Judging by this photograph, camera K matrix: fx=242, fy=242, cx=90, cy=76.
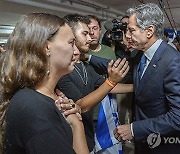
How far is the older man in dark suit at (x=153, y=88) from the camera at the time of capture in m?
1.44

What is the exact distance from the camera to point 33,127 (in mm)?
701

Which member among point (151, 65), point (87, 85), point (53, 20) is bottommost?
point (87, 85)

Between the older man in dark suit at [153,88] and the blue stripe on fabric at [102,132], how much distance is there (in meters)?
0.44

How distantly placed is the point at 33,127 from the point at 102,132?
1.49m

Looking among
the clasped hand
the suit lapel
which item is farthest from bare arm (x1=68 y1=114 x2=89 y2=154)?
the suit lapel

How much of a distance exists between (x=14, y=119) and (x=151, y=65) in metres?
1.01

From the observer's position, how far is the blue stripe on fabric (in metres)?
2.10

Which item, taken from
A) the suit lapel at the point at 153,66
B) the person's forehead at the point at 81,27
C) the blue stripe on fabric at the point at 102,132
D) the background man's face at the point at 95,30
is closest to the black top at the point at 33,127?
the suit lapel at the point at 153,66

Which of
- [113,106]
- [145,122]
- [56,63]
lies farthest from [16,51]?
[113,106]

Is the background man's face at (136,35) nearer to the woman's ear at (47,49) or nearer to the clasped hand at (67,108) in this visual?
the clasped hand at (67,108)

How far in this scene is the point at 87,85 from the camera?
5.43 feet

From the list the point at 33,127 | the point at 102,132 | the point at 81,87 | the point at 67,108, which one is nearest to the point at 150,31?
the point at 81,87

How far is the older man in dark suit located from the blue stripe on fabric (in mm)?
437

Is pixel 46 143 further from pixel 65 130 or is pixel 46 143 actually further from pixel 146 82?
pixel 146 82
